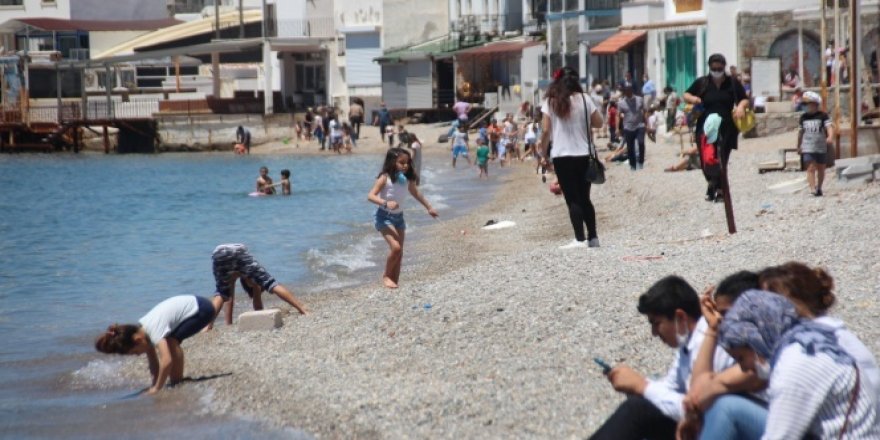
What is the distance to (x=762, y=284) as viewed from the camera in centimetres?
511

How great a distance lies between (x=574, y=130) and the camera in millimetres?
11711

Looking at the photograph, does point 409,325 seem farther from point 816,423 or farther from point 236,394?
point 816,423

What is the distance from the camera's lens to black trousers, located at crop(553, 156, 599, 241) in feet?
38.6

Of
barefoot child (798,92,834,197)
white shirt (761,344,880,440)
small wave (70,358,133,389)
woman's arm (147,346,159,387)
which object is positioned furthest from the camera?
barefoot child (798,92,834,197)

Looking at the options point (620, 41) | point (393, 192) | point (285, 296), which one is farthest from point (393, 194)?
point (620, 41)

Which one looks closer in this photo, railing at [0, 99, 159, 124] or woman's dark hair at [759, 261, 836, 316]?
woman's dark hair at [759, 261, 836, 316]

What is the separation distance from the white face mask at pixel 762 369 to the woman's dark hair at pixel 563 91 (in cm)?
673

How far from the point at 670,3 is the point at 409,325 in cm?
2876

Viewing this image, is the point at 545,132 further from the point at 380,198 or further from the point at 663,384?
the point at 663,384

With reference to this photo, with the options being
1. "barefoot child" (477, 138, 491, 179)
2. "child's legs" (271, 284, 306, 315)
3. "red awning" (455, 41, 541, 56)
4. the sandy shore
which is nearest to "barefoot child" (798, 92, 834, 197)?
the sandy shore

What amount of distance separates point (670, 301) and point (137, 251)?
19.5m

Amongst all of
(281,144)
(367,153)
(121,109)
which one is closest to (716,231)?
(367,153)

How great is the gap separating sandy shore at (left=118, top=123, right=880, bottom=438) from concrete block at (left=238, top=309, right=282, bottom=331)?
0.31 ft

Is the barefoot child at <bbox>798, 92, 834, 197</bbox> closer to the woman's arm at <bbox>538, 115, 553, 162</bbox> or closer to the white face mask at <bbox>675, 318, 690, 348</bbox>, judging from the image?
the woman's arm at <bbox>538, 115, 553, 162</bbox>
